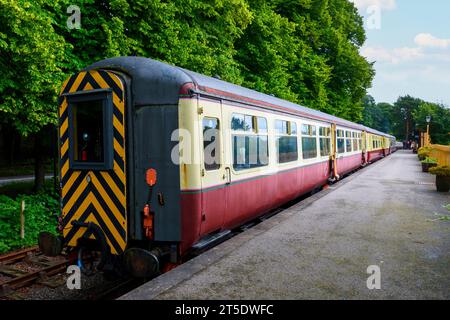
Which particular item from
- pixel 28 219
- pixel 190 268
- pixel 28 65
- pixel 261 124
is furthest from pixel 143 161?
pixel 28 219

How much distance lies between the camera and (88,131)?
20.7 feet

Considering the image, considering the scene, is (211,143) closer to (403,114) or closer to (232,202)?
(232,202)

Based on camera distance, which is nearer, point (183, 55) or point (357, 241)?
point (357, 241)

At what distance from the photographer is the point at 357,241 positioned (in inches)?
291

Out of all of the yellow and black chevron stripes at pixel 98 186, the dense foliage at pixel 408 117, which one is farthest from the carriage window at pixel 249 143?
the dense foliage at pixel 408 117

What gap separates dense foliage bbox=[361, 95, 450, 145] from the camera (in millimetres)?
56406

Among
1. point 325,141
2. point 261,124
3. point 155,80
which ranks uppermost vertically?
point 155,80

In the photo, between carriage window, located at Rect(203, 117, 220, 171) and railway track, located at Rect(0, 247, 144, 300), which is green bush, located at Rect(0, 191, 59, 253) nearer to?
railway track, located at Rect(0, 247, 144, 300)

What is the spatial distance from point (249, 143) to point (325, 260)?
2.76 m

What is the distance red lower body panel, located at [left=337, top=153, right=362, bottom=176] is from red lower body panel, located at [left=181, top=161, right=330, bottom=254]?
721cm

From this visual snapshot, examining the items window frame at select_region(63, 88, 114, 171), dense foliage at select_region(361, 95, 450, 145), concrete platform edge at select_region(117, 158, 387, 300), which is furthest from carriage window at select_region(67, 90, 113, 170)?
dense foliage at select_region(361, 95, 450, 145)
